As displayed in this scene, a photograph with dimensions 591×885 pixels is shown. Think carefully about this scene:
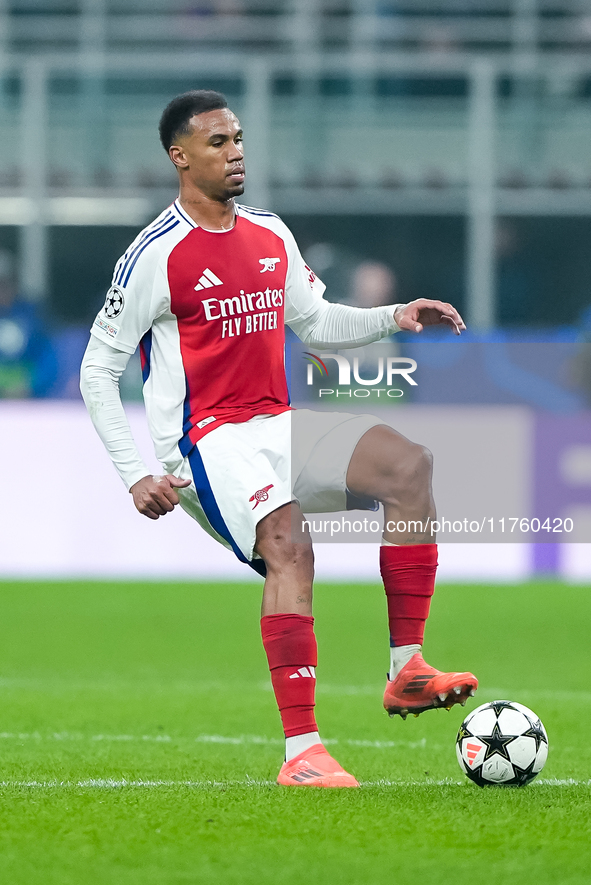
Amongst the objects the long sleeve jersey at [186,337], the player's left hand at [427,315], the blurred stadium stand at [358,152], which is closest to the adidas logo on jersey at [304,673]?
the long sleeve jersey at [186,337]

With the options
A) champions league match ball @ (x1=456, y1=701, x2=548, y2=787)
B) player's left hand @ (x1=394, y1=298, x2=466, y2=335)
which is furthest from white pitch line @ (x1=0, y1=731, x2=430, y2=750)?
player's left hand @ (x1=394, y1=298, x2=466, y2=335)

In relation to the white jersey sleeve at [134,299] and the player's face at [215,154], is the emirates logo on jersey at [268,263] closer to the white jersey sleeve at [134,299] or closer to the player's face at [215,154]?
the player's face at [215,154]

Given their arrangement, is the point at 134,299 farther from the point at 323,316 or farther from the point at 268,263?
the point at 323,316

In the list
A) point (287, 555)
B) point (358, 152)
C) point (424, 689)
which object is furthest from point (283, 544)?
point (358, 152)

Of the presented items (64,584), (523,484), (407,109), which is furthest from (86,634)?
(407,109)

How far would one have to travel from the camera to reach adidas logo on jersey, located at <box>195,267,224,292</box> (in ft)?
14.1

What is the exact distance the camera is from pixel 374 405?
1024 centimetres

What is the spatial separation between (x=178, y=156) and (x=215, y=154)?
142 mm

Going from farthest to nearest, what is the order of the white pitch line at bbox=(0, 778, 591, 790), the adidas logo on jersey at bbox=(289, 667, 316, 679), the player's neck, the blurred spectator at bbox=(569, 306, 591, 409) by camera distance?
the blurred spectator at bbox=(569, 306, 591, 409) → the player's neck → the white pitch line at bbox=(0, 778, 591, 790) → the adidas logo on jersey at bbox=(289, 667, 316, 679)

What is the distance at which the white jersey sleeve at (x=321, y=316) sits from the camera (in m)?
4.64

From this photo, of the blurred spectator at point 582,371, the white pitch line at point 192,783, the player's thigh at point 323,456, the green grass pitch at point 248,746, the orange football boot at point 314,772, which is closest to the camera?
the green grass pitch at point 248,746

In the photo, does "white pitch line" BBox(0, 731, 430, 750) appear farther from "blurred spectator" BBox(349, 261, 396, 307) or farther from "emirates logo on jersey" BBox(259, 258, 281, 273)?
"blurred spectator" BBox(349, 261, 396, 307)

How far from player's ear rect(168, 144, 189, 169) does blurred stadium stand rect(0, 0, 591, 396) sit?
26.2 feet

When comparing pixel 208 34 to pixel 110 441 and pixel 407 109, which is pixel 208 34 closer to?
pixel 407 109
